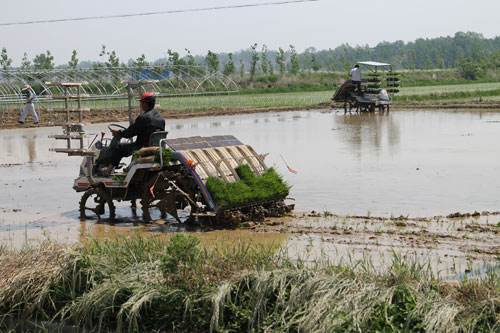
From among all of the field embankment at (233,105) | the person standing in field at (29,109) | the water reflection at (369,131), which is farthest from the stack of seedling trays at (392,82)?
the person standing in field at (29,109)

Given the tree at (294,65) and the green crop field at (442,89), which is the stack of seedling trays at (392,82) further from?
the tree at (294,65)

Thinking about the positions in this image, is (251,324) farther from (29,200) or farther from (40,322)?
(29,200)

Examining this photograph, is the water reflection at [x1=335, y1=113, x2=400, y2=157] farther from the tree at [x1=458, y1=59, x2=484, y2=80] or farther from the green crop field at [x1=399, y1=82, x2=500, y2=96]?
the tree at [x1=458, y1=59, x2=484, y2=80]

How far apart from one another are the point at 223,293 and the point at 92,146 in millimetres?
7350

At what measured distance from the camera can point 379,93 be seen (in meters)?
38.8

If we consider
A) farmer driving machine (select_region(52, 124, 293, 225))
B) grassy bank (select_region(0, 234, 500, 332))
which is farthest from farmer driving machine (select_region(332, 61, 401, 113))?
grassy bank (select_region(0, 234, 500, 332))

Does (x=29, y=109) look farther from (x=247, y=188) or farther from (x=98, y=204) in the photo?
(x=247, y=188)

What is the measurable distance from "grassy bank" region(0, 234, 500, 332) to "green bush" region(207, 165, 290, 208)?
352 cm

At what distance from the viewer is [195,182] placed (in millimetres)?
11930

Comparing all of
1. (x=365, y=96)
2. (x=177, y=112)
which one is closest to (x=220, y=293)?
(x=365, y=96)

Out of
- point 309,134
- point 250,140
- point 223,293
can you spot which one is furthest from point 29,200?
point 309,134

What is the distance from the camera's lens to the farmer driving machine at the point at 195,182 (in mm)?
11742

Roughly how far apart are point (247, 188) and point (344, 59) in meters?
114

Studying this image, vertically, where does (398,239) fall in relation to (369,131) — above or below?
below
